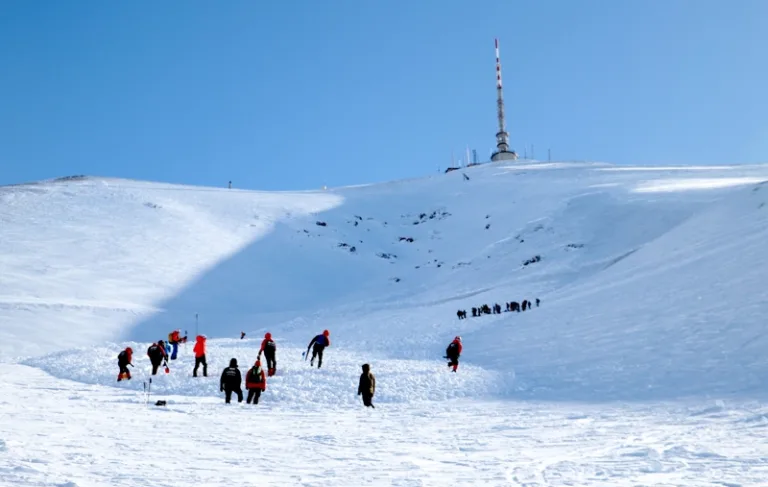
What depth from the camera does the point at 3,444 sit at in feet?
27.1

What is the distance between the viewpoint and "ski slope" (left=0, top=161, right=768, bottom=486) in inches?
346

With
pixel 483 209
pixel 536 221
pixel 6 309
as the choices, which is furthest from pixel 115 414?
pixel 483 209

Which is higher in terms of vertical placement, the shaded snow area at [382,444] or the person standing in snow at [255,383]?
the person standing in snow at [255,383]

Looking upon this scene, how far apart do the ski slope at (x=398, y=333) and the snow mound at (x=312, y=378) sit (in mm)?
125

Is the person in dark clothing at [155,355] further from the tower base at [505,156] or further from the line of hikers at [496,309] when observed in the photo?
the tower base at [505,156]

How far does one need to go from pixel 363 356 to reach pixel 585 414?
47.0ft

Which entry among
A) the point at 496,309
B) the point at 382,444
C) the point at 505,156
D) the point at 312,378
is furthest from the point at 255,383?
the point at 505,156

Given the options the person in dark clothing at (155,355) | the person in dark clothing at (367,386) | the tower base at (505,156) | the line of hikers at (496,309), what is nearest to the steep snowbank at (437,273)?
the line of hikers at (496,309)

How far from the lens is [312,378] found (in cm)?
1964

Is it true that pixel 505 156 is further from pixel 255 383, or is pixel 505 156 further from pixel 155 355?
pixel 255 383

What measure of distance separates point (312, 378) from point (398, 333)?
47.1 ft

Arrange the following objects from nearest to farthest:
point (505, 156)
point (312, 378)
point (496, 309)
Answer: point (312, 378) → point (496, 309) → point (505, 156)

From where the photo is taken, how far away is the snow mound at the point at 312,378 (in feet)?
57.5

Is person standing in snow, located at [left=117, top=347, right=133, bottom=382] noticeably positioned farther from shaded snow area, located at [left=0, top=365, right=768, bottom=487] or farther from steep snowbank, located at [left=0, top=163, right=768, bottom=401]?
shaded snow area, located at [left=0, top=365, right=768, bottom=487]
